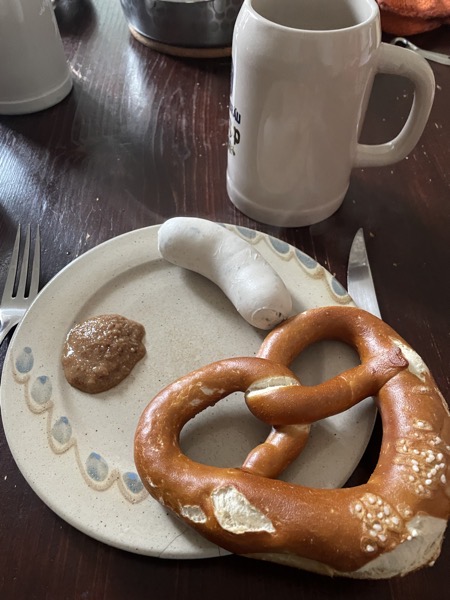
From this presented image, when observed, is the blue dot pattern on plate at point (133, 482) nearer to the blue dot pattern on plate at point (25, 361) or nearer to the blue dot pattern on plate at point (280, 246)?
the blue dot pattern on plate at point (25, 361)

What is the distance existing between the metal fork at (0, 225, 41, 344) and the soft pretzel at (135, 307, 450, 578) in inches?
9.6

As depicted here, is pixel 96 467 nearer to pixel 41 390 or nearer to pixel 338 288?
pixel 41 390

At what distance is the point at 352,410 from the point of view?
57 centimetres

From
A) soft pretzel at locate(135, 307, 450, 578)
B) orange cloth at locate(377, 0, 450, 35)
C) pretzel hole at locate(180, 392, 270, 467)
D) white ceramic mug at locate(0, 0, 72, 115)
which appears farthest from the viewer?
orange cloth at locate(377, 0, 450, 35)

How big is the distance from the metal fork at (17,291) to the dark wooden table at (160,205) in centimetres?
2

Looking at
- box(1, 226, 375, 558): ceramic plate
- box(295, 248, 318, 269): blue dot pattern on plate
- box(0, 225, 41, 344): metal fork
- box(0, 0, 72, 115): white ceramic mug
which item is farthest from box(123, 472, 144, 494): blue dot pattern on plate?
box(0, 0, 72, 115): white ceramic mug

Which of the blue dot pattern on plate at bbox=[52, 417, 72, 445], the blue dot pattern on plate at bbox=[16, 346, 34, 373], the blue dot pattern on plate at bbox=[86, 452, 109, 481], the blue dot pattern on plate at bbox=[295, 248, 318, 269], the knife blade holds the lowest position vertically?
the blue dot pattern on plate at bbox=[86, 452, 109, 481]

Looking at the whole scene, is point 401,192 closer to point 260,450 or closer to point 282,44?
point 282,44

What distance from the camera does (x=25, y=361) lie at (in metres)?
0.60

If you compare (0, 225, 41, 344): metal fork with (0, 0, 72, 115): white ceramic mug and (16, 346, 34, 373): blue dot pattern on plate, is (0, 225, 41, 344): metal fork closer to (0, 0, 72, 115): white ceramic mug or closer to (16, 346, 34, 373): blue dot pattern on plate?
(16, 346, 34, 373): blue dot pattern on plate

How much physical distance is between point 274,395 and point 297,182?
0.33 m

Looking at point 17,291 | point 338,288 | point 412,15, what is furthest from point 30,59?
point 412,15

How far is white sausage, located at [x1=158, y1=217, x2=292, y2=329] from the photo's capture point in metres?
0.61

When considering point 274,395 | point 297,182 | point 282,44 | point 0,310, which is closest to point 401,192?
point 297,182
